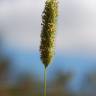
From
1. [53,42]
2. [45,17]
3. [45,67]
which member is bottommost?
[45,67]

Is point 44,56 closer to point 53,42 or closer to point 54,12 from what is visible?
point 53,42

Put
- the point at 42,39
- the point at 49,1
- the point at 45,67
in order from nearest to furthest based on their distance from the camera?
the point at 45,67 < the point at 42,39 < the point at 49,1

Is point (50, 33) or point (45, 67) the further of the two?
point (50, 33)

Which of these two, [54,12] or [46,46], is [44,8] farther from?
[46,46]

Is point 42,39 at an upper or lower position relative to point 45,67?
upper

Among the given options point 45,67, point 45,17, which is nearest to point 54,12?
point 45,17

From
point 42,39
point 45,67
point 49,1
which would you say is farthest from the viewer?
point 49,1
